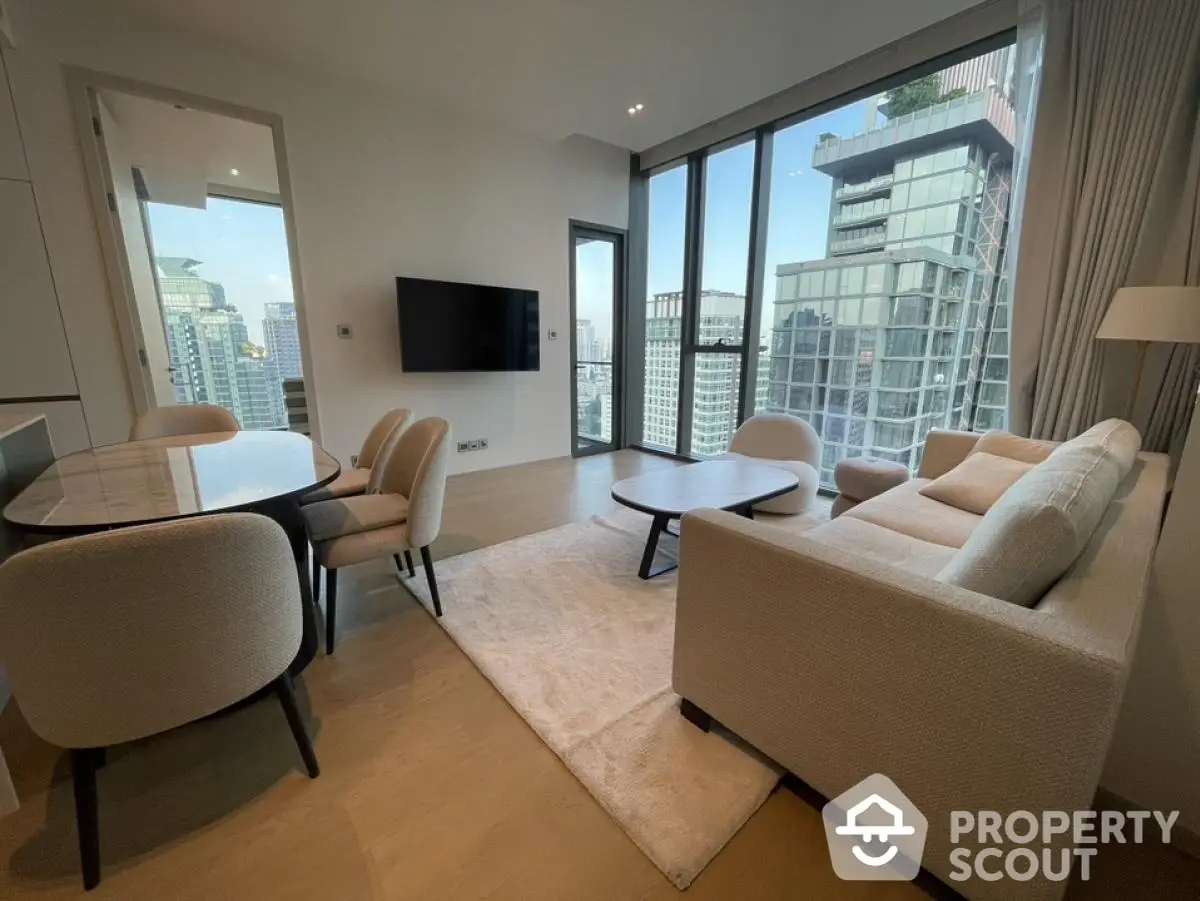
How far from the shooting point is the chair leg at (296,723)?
1292 millimetres

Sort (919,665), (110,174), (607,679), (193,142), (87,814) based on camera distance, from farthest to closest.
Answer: (193,142)
(110,174)
(607,679)
(87,814)
(919,665)

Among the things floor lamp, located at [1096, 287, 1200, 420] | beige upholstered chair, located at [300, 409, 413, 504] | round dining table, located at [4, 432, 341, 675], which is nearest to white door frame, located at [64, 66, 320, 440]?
round dining table, located at [4, 432, 341, 675]

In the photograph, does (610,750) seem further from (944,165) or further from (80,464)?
(944,165)

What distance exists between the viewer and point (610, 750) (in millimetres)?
1435

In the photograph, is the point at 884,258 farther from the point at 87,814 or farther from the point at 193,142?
the point at 193,142

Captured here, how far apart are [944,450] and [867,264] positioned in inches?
58.4

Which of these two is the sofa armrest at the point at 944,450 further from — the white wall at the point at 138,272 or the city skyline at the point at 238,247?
the city skyline at the point at 238,247

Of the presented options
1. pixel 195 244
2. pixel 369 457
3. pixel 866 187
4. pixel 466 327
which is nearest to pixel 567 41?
pixel 466 327

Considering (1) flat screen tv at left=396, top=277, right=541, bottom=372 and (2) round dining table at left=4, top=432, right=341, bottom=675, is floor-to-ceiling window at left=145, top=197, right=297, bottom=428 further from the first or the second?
(2) round dining table at left=4, top=432, right=341, bottom=675

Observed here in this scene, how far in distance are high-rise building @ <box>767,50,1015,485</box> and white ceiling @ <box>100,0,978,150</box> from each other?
2.02 ft

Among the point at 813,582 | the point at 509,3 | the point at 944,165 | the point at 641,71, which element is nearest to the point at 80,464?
the point at 813,582

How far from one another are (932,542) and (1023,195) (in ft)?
6.61

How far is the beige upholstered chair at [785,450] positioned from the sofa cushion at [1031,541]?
190 cm

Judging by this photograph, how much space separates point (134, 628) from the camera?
0.96 metres
